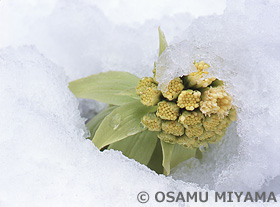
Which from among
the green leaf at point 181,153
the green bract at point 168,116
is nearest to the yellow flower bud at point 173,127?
the green bract at point 168,116

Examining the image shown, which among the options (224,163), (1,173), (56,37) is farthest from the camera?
(56,37)

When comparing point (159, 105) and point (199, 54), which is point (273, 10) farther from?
point (159, 105)

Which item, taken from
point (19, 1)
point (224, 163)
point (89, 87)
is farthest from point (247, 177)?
point (19, 1)

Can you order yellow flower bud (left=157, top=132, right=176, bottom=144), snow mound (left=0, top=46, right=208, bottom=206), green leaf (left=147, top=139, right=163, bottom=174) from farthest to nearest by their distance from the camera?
green leaf (left=147, top=139, right=163, bottom=174) < yellow flower bud (left=157, top=132, right=176, bottom=144) < snow mound (left=0, top=46, right=208, bottom=206)

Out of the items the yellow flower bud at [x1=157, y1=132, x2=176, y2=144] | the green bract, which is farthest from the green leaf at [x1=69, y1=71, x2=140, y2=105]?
the yellow flower bud at [x1=157, y1=132, x2=176, y2=144]

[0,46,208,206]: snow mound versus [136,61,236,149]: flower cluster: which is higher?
[136,61,236,149]: flower cluster

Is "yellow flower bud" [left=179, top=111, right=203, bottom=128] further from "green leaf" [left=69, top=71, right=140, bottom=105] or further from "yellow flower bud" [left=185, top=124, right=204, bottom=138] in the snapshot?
"green leaf" [left=69, top=71, right=140, bottom=105]

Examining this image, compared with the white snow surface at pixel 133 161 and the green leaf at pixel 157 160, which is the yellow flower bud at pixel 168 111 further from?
the green leaf at pixel 157 160

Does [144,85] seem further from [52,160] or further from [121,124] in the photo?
[52,160]
